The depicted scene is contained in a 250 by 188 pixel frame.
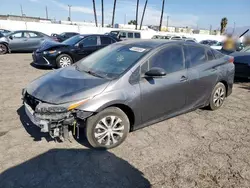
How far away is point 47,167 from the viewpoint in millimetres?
2818

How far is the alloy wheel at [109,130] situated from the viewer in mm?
3154

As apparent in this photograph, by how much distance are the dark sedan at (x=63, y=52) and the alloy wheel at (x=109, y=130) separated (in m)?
6.09

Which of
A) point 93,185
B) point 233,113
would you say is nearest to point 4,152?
point 93,185

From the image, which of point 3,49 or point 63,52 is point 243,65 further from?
point 3,49

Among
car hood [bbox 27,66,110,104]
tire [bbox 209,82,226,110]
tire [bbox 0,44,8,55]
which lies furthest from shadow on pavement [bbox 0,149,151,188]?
tire [bbox 0,44,8,55]

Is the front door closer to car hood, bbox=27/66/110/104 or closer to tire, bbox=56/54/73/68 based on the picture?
car hood, bbox=27/66/110/104

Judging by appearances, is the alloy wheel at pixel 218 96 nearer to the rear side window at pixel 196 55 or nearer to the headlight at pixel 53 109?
the rear side window at pixel 196 55

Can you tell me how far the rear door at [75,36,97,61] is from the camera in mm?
8984

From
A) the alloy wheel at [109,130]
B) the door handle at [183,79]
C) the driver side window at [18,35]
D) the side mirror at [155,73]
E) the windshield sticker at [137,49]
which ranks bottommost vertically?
the alloy wheel at [109,130]

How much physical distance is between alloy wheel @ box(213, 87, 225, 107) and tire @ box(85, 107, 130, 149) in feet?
7.89

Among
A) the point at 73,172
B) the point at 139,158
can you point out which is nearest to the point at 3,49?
the point at 73,172

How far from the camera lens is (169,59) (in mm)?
3852

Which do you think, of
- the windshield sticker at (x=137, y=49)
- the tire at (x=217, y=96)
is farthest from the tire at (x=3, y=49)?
the tire at (x=217, y=96)

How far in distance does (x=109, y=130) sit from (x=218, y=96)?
2.84m
